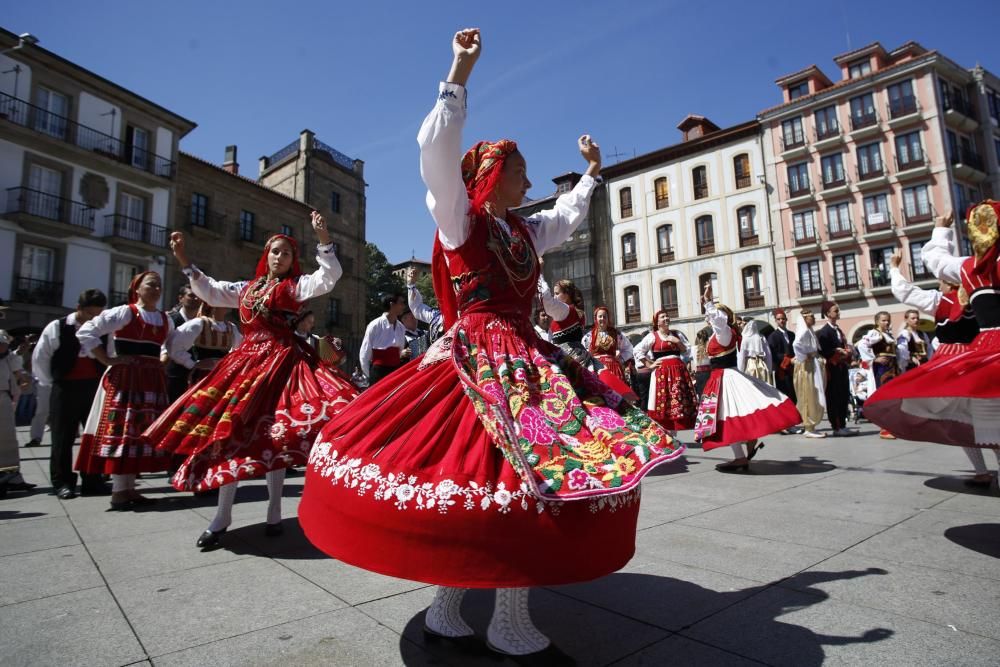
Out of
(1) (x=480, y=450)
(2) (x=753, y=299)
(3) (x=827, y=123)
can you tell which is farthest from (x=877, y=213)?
(1) (x=480, y=450)

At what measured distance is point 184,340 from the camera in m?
5.36

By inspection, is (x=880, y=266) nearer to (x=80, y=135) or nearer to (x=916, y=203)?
(x=916, y=203)

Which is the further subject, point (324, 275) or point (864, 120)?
point (864, 120)

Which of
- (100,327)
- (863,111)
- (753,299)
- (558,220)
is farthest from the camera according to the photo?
(753,299)

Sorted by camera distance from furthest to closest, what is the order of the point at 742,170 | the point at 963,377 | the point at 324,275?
the point at 742,170, the point at 324,275, the point at 963,377

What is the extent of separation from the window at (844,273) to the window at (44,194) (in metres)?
34.3

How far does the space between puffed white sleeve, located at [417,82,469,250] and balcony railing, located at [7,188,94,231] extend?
23.6 metres

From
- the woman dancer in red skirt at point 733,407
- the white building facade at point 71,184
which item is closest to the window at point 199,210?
the white building facade at point 71,184

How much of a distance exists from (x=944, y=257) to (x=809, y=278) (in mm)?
28929

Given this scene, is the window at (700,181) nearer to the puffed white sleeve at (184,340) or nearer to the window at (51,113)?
the window at (51,113)

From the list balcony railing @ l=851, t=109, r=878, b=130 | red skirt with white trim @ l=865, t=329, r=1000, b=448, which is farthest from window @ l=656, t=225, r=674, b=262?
red skirt with white trim @ l=865, t=329, r=1000, b=448

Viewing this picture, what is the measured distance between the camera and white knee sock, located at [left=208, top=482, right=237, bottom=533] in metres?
3.44

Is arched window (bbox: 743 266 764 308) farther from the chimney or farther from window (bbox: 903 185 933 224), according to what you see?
the chimney

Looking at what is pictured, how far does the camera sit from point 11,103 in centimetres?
1939
